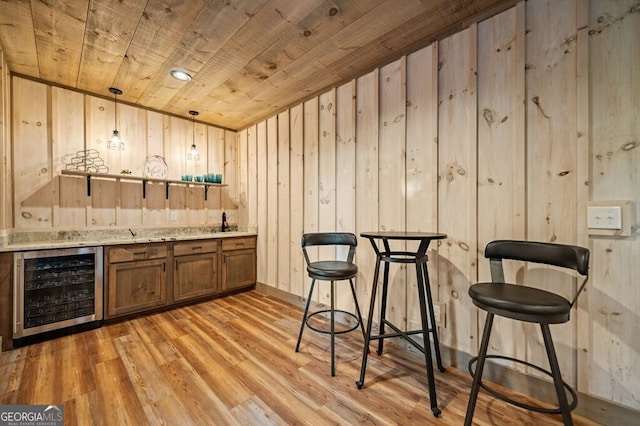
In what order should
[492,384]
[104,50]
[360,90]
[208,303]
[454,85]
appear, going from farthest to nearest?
[208,303] → [360,90] → [104,50] → [454,85] → [492,384]

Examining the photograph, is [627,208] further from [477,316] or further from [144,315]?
[144,315]

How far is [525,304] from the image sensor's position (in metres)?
1.15

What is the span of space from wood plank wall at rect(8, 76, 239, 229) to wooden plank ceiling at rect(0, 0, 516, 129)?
292mm

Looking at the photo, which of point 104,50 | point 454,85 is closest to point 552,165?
point 454,85

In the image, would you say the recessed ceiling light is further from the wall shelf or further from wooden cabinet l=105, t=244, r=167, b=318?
wooden cabinet l=105, t=244, r=167, b=318

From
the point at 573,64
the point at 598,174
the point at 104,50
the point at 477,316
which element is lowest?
the point at 477,316

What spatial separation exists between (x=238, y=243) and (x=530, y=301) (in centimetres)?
325

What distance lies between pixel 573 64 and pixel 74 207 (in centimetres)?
448

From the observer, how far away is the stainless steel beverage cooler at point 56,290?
222 centimetres

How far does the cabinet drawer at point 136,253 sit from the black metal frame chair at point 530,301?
3.07 m

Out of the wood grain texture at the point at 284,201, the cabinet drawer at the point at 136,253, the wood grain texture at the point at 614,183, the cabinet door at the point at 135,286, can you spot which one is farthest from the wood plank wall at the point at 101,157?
the wood grain texture at the point at 614,183

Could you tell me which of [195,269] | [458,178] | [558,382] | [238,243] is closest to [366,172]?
[458,178]

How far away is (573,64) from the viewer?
1494 millimetres

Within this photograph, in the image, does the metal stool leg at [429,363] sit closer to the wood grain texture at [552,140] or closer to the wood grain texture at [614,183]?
the wood grain texture at [552,140]
